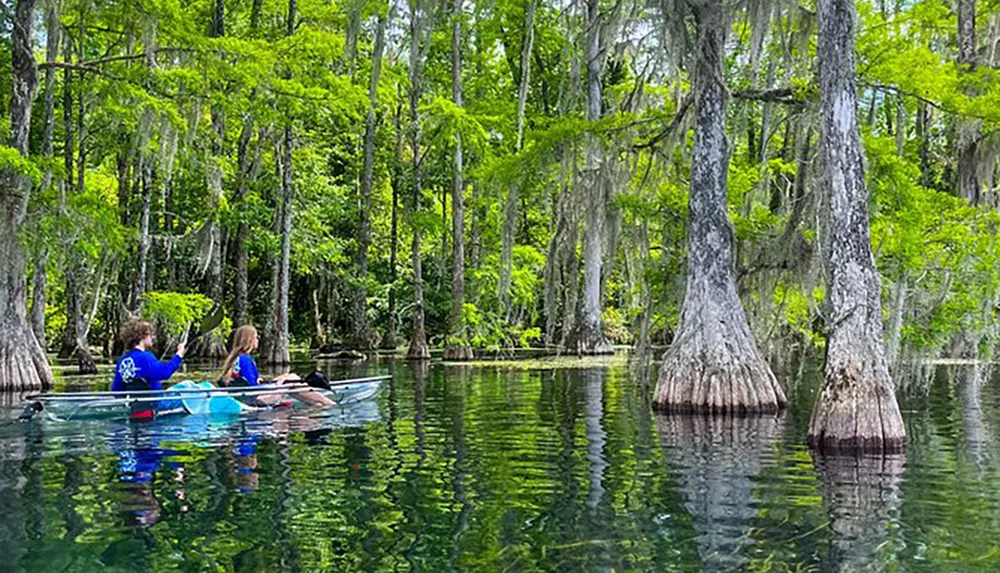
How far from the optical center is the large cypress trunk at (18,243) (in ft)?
56.4

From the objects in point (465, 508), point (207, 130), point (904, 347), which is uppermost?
point (207, 130)

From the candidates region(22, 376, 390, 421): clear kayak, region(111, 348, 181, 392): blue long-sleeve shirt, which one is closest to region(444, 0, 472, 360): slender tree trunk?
region(22, 376, 390, 421): clear kayak

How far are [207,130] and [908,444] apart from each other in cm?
1996

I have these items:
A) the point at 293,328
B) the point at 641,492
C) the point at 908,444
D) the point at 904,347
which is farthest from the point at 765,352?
the point at 293,328

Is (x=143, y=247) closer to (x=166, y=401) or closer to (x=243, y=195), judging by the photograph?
(x=243, y=195)

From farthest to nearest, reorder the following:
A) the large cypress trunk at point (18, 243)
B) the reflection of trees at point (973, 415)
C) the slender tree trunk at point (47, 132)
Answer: the slender tree trunk at point (47, 132)
the large cypress trunk at point (18, 243)
the reflection of trees at point (973, 415)

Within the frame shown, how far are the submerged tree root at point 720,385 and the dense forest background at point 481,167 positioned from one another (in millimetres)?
1942

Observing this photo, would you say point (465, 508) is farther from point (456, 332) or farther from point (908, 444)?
point (456, 332)

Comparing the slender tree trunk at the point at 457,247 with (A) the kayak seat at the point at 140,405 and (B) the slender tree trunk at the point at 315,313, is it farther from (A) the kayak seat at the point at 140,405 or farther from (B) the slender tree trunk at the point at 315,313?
(A) the kayak seat at the point at 140,405

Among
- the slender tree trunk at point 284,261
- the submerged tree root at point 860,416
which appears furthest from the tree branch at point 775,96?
the slender tree trunk at point 284,261

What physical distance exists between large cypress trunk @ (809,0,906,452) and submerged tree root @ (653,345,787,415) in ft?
9.70

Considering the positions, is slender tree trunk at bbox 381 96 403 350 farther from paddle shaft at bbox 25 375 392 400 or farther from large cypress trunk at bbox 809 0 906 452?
large cypress trunk at bbox 809 0 906 452

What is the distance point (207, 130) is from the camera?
81.4ft

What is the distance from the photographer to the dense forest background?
45.9 feet
